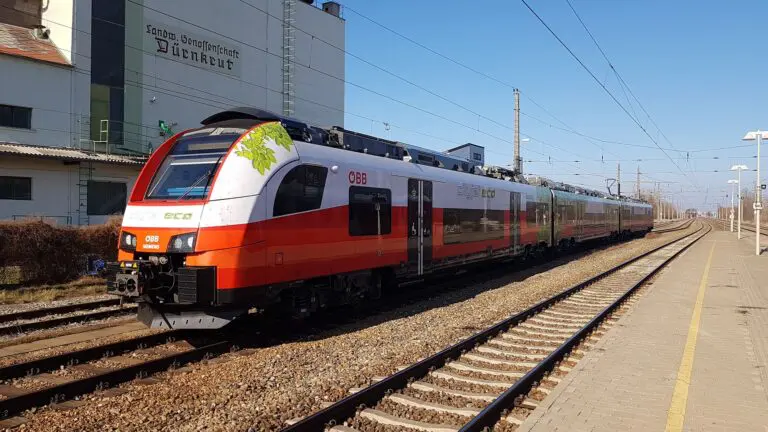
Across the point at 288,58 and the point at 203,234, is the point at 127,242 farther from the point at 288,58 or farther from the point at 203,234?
the point at 288,58

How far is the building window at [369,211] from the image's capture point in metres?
9.75

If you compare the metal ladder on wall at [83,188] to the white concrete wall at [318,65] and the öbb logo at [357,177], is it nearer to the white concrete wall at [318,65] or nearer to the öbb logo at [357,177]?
the white concrete wall at [318,65]

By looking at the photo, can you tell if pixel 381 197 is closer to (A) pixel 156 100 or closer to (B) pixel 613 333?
(B) pixel 613 333

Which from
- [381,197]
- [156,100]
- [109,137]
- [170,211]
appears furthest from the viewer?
[156,100]

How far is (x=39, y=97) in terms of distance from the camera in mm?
26016

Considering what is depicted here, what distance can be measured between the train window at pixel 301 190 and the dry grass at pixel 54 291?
7687 millimetres

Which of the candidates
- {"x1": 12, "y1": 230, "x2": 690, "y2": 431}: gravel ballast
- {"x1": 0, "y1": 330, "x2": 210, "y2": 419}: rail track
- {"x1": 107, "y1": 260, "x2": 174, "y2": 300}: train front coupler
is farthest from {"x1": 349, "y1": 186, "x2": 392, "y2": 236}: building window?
{"x1": 107, "y1": 260, "x2": 174, "y2": 300}: train front coupler

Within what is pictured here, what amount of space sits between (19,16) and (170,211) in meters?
28.7

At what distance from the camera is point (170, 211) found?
25.6 ft

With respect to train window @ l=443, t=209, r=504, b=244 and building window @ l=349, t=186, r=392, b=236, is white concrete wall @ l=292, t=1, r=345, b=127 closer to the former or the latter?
train window @ l=443, t=209, r=504, b=244

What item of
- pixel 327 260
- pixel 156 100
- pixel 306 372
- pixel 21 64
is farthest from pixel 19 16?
pixel 306 372

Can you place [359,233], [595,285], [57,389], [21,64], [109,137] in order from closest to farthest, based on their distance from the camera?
[57,389], [359,233], [595,285], [21,64], [109,137]

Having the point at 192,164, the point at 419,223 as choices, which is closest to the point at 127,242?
the point at 192,164

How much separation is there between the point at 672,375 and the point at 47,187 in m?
26.6
